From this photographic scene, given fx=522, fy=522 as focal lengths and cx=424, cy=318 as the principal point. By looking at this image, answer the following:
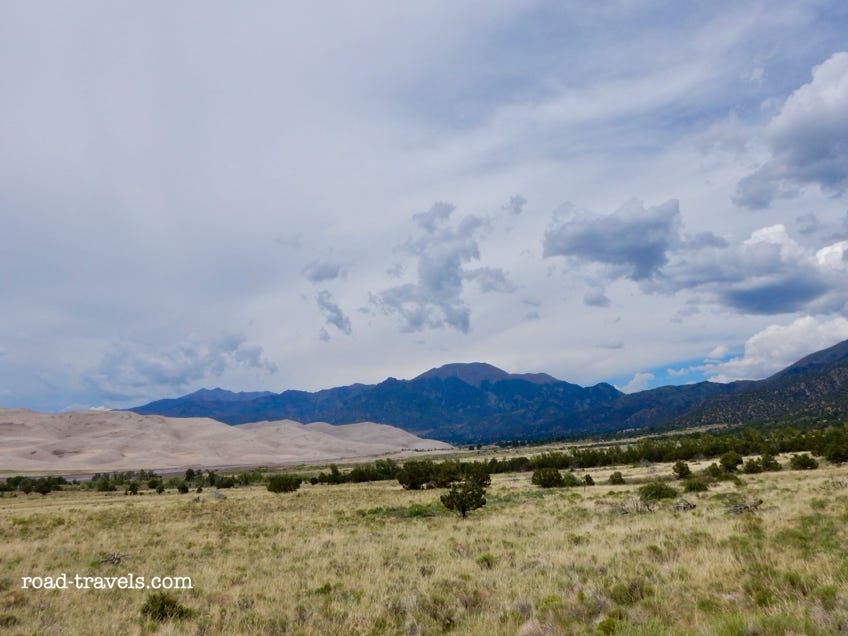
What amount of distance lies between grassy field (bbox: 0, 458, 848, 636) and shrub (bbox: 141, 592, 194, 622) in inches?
5.4

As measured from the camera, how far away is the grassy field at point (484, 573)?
897cm

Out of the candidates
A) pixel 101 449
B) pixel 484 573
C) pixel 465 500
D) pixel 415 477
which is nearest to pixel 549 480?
pixel 415 477

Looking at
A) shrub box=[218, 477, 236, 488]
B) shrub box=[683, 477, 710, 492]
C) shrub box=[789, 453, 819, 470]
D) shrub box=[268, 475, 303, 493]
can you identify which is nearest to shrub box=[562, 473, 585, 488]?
shrub box=[683, 477, 710, 492]

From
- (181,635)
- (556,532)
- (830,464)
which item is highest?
(181,635)

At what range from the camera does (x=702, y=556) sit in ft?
40.5

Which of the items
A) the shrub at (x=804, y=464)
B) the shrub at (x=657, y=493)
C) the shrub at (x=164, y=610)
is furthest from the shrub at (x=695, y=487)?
the shrub at (x=164, y=610)

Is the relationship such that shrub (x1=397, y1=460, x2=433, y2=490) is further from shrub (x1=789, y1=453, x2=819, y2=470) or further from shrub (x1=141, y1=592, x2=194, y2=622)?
shrub (x1=141, y1=592, x2=194, y2=622)

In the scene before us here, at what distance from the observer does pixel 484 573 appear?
13.0 m

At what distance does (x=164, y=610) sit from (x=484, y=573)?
728 centimetres

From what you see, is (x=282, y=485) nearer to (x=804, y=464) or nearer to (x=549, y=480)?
(x=549, y=480)

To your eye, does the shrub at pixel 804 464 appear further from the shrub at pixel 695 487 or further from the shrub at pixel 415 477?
the shrub at pixel 415 477

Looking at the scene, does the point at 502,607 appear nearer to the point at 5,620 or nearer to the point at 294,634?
the point at 294,634

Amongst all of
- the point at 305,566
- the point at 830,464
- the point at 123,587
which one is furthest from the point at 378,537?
the point at 830,464

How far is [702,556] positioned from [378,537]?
12357 mm
